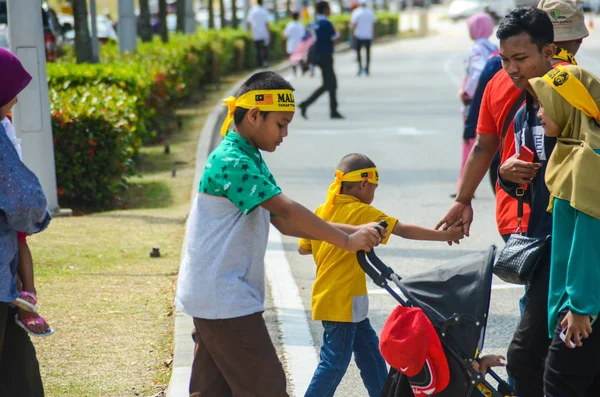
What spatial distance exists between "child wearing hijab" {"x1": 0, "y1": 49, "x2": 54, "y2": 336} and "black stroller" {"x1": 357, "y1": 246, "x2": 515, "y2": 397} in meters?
1.42

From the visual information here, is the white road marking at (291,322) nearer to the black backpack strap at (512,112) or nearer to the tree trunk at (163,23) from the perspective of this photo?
the black backpack strap at (512,112)

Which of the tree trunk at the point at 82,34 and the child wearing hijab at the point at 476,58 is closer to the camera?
the child wearing hijab at the point at 476,58

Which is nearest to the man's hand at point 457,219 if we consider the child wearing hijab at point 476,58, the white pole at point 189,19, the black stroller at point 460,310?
the black stroller at point 460,310

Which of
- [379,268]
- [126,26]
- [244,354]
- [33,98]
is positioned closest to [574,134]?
[379,268]

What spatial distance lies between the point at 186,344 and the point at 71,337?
0.72m

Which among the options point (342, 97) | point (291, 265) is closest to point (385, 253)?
point (291, 265)

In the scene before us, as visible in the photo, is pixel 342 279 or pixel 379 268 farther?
pixel 342 279

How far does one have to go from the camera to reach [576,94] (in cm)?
370

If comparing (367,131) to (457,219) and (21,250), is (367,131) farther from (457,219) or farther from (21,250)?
(21,250)

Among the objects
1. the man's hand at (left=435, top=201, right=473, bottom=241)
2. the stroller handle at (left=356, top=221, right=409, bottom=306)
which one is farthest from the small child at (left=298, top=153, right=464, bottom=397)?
the stroller handle at (left=356, top=221, right=409, bottom=306)

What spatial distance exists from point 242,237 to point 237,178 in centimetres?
23

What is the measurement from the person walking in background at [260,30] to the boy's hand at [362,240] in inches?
1036

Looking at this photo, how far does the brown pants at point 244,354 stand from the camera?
155 inches

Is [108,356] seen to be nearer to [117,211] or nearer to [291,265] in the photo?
[291,265]
